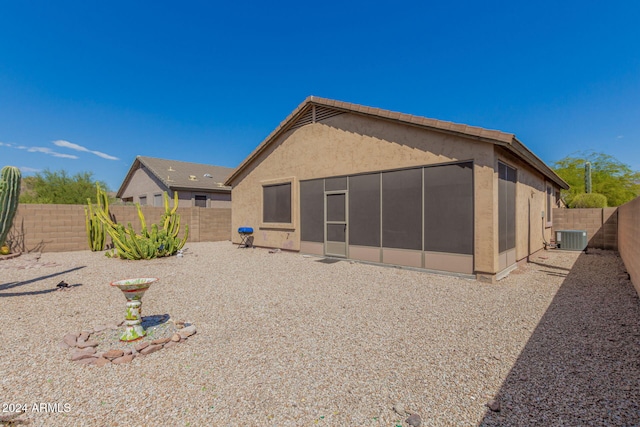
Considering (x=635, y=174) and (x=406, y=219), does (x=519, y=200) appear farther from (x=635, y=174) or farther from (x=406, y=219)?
(x=635, y=174)

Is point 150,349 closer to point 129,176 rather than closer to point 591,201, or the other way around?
point 591,201

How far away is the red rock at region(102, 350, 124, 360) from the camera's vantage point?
10.5ft

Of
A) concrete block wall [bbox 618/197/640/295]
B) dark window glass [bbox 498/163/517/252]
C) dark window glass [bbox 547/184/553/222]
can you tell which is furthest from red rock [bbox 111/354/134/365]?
dark window glass [bbox 547/184/553/222]

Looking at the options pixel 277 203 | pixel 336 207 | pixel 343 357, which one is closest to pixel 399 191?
pixel 336 207

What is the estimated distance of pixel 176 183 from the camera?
63.8 ft

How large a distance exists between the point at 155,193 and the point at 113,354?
20715 mm

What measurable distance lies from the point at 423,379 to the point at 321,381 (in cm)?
98

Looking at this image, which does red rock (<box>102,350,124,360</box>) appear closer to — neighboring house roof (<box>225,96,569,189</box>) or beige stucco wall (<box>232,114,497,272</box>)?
beige stucco wall (<box>232,114,497,272</box>)

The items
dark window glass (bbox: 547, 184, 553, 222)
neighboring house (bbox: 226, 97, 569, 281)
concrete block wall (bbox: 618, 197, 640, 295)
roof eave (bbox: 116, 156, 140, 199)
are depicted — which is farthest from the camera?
roof eave (bbox: 116, 156, 140, 199)

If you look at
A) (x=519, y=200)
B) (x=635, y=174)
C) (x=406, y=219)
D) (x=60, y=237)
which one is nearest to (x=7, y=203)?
(x=60, y=237)

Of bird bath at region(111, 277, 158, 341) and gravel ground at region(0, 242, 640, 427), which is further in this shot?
bird bath at region(111, 277, 158, 341)

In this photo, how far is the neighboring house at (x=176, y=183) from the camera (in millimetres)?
19938

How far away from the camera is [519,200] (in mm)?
8602

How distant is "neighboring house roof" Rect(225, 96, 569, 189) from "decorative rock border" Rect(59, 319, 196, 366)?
6629 mm
